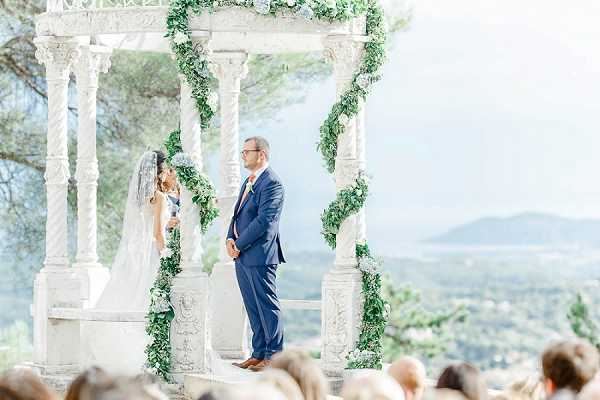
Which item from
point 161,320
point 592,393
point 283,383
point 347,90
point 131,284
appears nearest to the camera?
point 592,393

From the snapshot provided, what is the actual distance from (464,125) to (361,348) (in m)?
28.0

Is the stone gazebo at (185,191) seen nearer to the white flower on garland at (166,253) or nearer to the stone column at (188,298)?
the stone column at (188,298)

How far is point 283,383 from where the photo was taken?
620 cm

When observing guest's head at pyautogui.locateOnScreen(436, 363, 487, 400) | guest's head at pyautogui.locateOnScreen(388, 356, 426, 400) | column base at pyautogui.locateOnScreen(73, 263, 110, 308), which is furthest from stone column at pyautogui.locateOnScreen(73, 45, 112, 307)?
guest's head at pyautogui.locateOnScreen(436, 363, 487, 400)

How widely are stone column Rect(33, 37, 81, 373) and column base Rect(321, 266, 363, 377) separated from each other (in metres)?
2.54

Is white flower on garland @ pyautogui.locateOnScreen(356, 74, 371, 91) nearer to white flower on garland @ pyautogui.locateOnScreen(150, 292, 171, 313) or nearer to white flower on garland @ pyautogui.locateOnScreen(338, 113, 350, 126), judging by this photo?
white flower on garland @ pyautogui.locateOnScreen(338, 113, 350, 126)

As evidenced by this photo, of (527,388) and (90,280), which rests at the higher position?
(90,280)

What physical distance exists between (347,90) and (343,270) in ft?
5.43

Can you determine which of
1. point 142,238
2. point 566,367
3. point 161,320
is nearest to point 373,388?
point 566,367

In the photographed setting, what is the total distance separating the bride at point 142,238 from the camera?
1394cm

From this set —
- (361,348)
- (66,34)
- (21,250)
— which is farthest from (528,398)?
(21,250)

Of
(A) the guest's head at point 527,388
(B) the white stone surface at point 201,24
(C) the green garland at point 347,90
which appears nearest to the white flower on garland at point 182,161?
(C) the green garland at point 347,90

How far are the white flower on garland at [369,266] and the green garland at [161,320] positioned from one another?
67.6 inches

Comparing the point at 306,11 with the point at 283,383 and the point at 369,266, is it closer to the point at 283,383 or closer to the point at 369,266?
the point at 369,266
